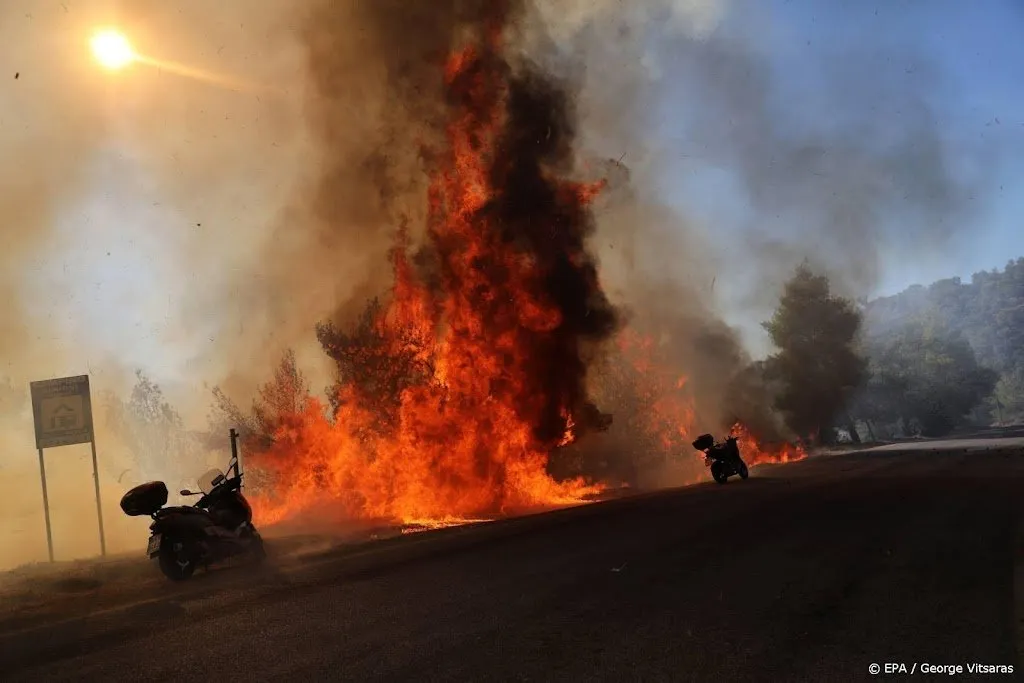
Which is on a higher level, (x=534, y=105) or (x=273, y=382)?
(x=534, y=105)

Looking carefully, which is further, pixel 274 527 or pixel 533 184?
pixel 533 184

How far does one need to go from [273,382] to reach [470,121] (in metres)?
15.0

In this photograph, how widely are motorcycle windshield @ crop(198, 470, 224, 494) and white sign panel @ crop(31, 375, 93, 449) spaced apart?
6157 mm

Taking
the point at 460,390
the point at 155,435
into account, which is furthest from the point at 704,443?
the point at 155,435

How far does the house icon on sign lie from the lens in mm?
18297

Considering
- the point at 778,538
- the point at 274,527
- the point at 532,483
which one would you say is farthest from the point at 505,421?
the point at 778,538

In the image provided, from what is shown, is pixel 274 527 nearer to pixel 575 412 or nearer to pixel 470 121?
pixel 575 412

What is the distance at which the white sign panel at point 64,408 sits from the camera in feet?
59.9

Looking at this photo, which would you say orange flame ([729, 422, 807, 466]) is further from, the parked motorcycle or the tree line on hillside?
the parked motorcycle

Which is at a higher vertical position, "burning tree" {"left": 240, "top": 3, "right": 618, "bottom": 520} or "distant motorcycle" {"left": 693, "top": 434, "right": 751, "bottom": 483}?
"burning tree" {"left": 240, "top": 3, "right": 618, "bottom": 520}

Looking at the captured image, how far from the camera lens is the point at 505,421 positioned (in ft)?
73.8

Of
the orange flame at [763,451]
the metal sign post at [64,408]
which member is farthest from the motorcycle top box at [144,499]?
the orange flame at [763,451]

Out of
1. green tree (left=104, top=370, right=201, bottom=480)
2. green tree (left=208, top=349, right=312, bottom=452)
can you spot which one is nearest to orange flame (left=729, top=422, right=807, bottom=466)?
green tree (left=208, top=349, right=312, bottom=452)

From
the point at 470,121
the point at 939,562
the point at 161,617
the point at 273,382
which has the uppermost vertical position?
the point at 470,121
